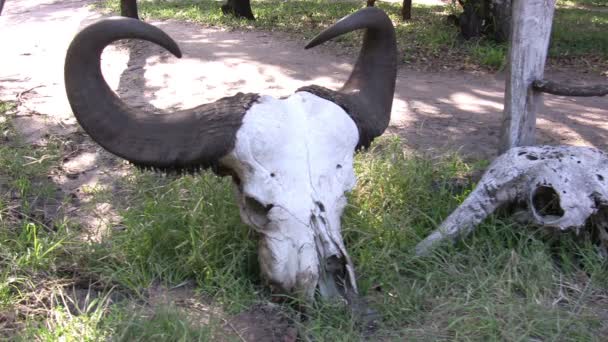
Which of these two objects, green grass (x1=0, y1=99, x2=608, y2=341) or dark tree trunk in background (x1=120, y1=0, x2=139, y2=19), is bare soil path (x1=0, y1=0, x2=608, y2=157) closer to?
dark tree trunk in background (x1=120, y1=0, x2=139, y2=19)

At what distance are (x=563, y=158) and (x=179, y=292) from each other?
2.27 m

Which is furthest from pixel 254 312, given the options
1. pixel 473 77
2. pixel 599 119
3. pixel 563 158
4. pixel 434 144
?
pixel 473 77

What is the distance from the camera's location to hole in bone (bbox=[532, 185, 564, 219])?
3.70 metres

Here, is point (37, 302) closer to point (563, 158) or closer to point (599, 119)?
point (563, 158)

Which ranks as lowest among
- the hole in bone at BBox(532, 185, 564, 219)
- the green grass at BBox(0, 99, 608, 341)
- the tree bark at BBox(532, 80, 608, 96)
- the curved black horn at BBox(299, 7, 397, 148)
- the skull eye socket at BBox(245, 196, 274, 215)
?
the green grass at BBox(0, 99, 608, 341)

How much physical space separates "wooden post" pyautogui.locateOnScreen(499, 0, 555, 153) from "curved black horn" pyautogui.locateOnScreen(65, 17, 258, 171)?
214cm

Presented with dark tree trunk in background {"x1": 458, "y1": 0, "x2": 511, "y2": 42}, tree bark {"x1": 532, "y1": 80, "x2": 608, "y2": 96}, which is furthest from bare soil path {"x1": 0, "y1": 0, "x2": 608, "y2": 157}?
dark tree trunk in background {"x1": 458, "y1": 0, "x2": 511, "y2": 42}

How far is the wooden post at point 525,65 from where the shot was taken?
427 centimetres

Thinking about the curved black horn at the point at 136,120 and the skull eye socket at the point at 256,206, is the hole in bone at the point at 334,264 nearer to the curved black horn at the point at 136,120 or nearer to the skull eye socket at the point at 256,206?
the skull eye socket at the point at 256,206

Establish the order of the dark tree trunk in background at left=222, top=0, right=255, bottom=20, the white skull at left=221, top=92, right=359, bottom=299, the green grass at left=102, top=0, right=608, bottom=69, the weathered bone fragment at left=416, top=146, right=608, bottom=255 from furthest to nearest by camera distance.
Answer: the dark tree trunk in background at left=222, top=0, right=255, bottom=20, the green grass at left=102, top=0, right=608, bottom=69, the weathered bone fragment at left=416, top=146, right=608, bottom=255, the white skull at left=221, top=92, right=359, bottom=299

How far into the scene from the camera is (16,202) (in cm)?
437

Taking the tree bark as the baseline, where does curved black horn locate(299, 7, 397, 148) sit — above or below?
above

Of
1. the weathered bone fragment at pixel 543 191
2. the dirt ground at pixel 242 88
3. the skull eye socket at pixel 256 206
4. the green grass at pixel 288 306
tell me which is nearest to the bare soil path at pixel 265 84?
the dirt ground at pixel 242 88

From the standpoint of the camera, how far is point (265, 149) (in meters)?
2.99
